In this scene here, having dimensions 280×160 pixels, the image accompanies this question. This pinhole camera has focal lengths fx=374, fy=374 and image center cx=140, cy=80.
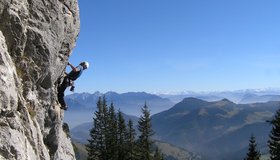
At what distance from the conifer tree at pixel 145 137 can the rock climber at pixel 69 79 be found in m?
49.9

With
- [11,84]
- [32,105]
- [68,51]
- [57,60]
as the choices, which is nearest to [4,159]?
[11,84]

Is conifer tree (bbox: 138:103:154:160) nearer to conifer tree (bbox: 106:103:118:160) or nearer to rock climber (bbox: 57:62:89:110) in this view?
conifer tree (bbox: 106:103:118:160)

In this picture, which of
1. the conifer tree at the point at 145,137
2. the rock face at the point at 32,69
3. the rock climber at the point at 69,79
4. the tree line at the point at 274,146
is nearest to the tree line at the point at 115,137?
the conifer tree at the point at 145,137

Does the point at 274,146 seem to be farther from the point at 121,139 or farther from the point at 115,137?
the point at 115,137

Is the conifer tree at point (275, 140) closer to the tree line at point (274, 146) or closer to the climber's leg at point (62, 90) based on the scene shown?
the tree line at point (274, 146)

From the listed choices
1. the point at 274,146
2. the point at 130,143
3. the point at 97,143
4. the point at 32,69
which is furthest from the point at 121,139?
the point at 32,69

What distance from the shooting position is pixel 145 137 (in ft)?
252

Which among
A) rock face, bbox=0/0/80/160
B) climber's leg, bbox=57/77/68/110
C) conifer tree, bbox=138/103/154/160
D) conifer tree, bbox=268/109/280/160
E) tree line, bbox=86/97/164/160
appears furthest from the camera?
tree line, bbox=86/97/164/160

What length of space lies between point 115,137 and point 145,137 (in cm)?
993

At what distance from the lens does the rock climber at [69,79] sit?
79.2 feet

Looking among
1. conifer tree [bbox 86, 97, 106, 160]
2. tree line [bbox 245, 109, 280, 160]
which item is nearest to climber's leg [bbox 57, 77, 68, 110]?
tree line [bbox 245, 109, 280, 160]

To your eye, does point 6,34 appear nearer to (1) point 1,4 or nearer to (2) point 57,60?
(1) point 1,4

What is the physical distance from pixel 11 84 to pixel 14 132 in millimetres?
1881

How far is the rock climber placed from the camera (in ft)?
79.2
